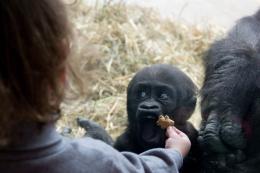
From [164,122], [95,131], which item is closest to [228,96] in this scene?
[164,122]

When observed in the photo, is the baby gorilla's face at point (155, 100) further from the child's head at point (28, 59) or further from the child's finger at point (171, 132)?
the child's head at point (28, 59)

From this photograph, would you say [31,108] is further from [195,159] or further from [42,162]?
[195,159]

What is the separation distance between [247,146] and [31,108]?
3.02 ft

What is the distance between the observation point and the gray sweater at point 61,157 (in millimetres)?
1225

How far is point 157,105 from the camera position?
6.79 feet

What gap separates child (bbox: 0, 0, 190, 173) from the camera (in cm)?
116

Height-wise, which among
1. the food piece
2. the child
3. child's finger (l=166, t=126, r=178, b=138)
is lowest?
the food piece

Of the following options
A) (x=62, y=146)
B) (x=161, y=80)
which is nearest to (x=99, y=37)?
(x=161, y=80)

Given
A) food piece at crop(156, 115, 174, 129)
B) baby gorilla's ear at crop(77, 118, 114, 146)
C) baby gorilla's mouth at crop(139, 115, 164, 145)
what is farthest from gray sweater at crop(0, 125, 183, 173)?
baby gorilla's ear at crop(77, 118, 114, 146)

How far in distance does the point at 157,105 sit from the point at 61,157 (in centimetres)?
84

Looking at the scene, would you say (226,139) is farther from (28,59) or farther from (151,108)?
(28,59)

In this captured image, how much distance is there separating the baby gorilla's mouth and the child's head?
858 mm

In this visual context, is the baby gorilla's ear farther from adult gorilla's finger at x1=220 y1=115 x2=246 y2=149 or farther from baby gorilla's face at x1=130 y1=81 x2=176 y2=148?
adult gorilla's finger at x1=220 y1=115 x2=246 y2=149

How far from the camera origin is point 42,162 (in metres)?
1.23
